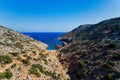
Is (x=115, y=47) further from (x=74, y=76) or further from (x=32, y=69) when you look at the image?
(x=32, y=69)

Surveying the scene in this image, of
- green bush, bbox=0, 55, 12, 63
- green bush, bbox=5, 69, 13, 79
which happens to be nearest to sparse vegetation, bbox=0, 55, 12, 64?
green bush, bbox=0, 55, 12, 63

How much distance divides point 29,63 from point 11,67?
463cm

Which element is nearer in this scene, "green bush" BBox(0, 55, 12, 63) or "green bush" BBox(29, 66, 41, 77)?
"green bush" BBox(29, 66, 41, 77)

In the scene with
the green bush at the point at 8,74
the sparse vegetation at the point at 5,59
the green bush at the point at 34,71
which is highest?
the sparse vegetation at the point at 5,59

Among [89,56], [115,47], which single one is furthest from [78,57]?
[115,47]

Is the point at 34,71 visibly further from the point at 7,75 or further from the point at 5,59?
the point at 5,59

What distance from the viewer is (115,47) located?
43.3 meters

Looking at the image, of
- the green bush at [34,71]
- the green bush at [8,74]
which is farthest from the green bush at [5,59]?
the green bush at [34,71]

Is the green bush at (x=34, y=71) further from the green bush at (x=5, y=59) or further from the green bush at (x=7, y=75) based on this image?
the green bush at (x=5, y=59)

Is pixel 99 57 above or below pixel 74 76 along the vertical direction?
above

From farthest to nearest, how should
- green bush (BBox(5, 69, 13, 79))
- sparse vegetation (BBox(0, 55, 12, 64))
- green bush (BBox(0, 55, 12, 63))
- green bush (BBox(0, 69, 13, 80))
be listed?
green bush (BBox(0, 55, 12, 63)), sparse vegetation (BBox(0, 55, 12, 64)), green bush (BBox(5, 69, 13, 79)), green bush (BBox(0, 69, 13, 80))

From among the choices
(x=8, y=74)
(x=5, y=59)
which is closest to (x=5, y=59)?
(x=5, y=59)

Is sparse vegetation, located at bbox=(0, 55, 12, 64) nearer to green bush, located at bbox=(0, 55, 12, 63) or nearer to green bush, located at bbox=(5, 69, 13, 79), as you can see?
green bush, located at bbox=(0, 55, 12, 63)

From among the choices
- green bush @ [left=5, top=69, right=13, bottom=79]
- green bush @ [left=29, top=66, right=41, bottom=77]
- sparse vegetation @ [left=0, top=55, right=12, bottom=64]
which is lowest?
green bush @ [left=29, top=66, right=41, bottom=77]
